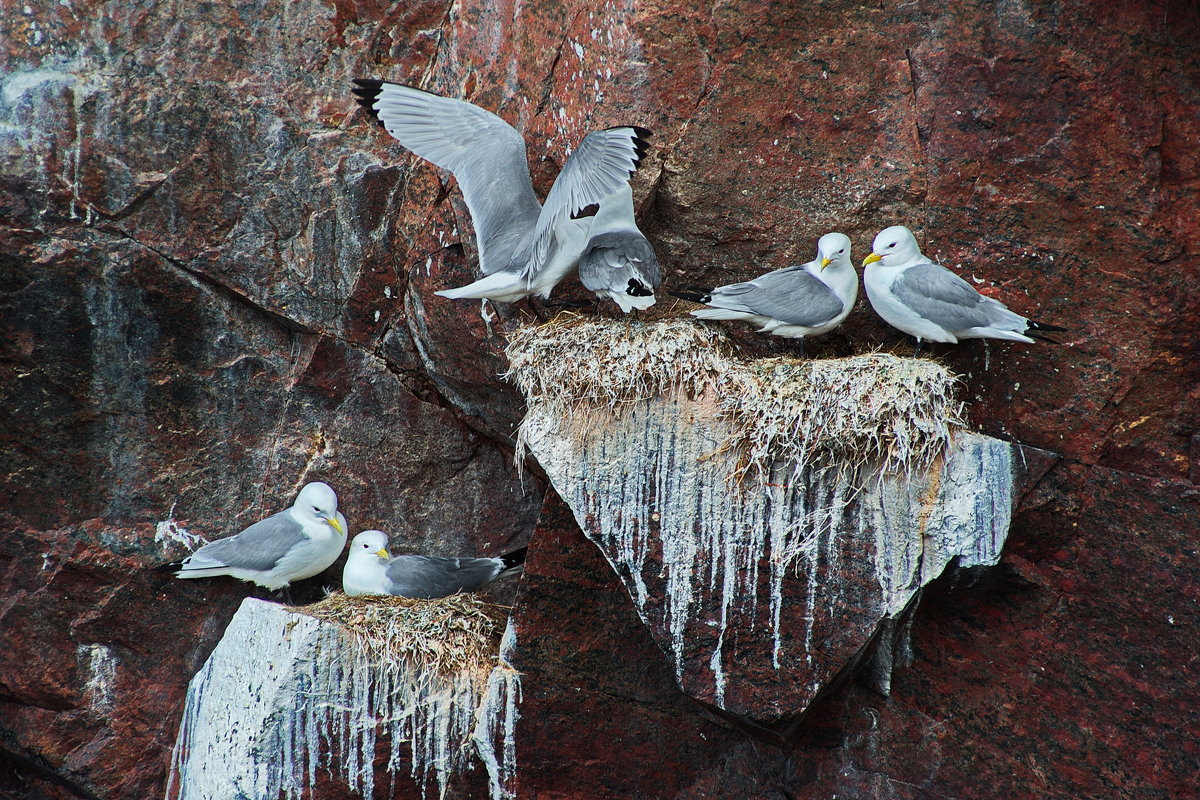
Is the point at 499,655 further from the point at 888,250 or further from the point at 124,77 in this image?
the point at 124,77

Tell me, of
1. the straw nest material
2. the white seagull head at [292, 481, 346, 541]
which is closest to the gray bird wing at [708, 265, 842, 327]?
the straw nest material

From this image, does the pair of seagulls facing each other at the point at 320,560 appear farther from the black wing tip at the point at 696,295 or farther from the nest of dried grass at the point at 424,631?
the black wing tip at the point at 696,295

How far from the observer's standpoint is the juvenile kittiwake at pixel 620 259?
426 centimetres

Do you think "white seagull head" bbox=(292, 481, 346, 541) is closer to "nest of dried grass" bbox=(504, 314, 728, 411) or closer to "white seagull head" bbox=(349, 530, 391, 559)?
"white seagull head" bbox=(349, 530, 391, 559)

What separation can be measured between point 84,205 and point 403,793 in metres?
3.42

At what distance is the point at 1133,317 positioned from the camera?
413 centimetres

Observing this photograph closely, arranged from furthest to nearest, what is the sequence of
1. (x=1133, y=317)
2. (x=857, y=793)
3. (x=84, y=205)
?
(x=84, y=205) → (x=857, y=793) → (x=1133, y=317)

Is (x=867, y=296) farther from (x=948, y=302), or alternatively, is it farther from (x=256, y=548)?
(x=256, y=548)

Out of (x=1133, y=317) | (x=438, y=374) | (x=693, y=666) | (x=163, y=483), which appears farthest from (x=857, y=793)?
(x=163, y=483)

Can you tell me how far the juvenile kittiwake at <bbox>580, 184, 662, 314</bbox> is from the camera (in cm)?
426

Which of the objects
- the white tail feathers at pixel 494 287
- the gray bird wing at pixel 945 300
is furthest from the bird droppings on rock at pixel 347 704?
the gray bird wing at pixel 945 300

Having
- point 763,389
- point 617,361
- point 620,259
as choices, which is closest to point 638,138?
point 620,259

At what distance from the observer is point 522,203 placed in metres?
4.65

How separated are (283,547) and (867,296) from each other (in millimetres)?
3049
